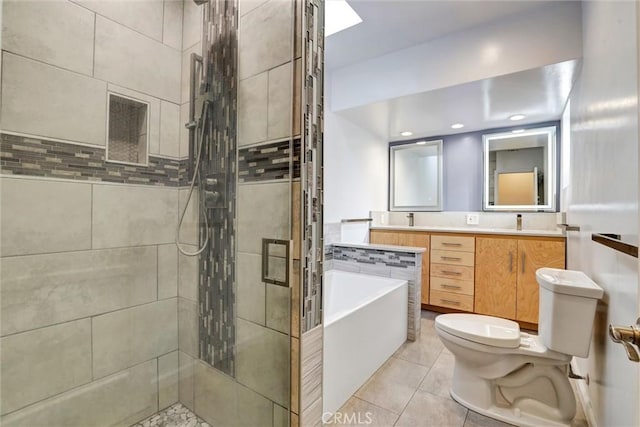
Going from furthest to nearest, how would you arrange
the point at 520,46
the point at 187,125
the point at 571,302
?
the point at 520,46 → the point at 187,125 → the point at 571,302

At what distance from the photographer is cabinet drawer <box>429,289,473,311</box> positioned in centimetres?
281

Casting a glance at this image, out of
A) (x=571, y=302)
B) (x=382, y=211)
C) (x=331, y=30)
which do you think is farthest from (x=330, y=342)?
(x=382, y=211)

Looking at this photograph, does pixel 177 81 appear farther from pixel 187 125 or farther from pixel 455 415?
pixel 455 415

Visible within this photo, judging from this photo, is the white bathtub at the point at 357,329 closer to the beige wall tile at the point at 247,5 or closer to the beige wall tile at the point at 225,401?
the beige wall tile at the point at 225,401

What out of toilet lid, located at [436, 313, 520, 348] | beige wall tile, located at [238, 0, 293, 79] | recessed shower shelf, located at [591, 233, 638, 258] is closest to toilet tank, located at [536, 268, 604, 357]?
toilet lid, located at [436, 313, 520, 348]

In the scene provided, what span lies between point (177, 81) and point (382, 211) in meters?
2.80

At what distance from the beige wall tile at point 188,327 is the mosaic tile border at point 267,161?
28.7 inches

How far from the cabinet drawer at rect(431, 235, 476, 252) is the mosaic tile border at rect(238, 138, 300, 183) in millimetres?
2365

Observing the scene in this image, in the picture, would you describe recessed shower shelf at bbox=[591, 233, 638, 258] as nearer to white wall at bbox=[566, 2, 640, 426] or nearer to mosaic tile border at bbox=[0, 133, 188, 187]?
white wall at bbox=[566, 2, 640, 426]

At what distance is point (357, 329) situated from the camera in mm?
1714

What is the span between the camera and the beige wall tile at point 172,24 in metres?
1.45

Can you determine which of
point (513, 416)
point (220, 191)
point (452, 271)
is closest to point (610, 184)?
point (513, 416)

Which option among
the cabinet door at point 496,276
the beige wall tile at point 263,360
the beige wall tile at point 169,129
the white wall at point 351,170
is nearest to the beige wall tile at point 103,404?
the beige wall tile at point 263,360

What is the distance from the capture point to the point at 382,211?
12.3ft
